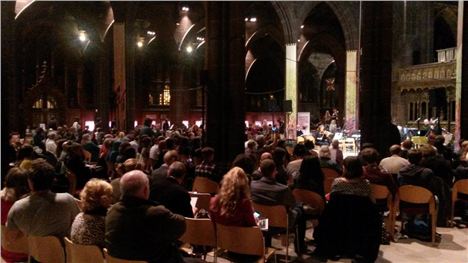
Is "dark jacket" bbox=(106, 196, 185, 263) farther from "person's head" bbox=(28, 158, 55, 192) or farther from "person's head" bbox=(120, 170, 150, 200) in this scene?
"person's head" bbox=(28, 158, 55, 192)

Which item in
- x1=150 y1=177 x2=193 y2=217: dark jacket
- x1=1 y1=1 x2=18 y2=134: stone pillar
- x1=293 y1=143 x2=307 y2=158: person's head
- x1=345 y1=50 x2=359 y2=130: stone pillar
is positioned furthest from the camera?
x1=345 y1=50 x2=359 y2=130: stone pillar

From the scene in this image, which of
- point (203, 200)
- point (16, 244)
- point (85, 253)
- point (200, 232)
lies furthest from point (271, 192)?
point (16, 244)

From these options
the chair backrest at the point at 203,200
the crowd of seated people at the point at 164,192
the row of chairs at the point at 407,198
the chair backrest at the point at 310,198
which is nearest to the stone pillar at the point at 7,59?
the crowd of seated people at the point at 164,192

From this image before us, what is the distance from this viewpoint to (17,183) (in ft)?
15.5

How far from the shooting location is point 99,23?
21.9m

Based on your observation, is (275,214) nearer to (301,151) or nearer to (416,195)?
(416,195)

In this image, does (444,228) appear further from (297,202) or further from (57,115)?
(57,115)

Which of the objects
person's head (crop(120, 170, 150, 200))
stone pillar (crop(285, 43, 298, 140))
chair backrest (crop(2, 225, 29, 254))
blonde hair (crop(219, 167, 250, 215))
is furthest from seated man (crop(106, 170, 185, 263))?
stone pillar (crop(285, 43, 298, 140))

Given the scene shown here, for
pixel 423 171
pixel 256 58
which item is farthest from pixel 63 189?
pixel 256 58

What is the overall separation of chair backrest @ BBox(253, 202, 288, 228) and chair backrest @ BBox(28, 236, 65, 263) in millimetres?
2145

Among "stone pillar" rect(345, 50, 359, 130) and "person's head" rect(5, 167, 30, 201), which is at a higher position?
"stone pillar" rect(345, 50, 359, 130)

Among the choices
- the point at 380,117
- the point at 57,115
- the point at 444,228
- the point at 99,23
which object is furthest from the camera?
the point at 57,115

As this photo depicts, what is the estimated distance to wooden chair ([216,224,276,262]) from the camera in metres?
4.09

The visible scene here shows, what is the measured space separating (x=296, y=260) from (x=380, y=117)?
6.78 meters
